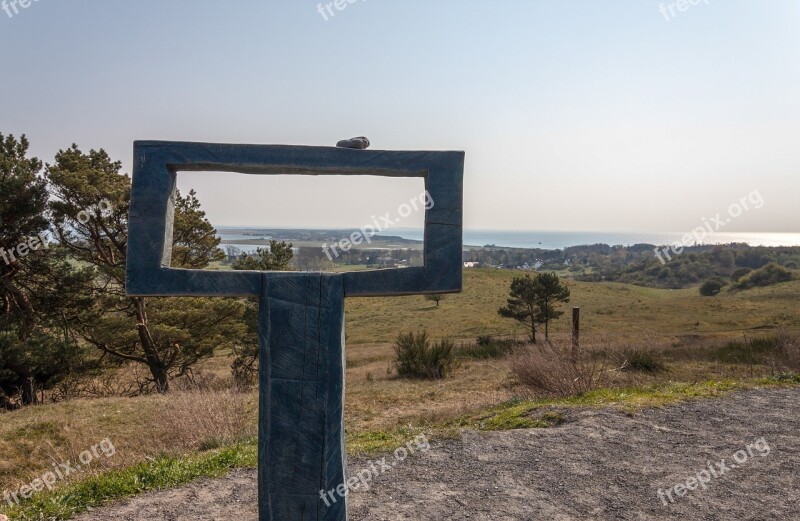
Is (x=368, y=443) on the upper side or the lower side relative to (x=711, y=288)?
upper

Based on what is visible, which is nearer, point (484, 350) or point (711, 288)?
point (484, 350)

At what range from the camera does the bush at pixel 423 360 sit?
15.7 m

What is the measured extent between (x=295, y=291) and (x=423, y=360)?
1371cm

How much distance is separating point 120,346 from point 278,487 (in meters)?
14.7

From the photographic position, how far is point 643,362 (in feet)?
44.3

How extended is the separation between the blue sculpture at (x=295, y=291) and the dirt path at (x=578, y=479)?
7.42ft

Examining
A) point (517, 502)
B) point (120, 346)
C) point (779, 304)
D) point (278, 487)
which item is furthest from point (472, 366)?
point (779, 304)

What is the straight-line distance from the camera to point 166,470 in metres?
5.50

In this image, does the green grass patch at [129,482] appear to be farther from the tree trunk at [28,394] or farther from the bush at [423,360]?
the tree trunk at [28,394]

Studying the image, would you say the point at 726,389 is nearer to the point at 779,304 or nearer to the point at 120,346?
the point at 120,346

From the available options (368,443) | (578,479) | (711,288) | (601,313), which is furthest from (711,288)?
(368,443)

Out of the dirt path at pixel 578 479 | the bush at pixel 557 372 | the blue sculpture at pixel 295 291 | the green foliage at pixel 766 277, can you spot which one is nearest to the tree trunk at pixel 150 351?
the bush at pixel 557 372

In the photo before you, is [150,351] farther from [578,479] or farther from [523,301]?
[523,301]

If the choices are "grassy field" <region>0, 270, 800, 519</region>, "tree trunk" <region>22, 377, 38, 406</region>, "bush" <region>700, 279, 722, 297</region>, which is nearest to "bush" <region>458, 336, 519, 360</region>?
"grassy field" <region>0, 270, 800, 519</region>
